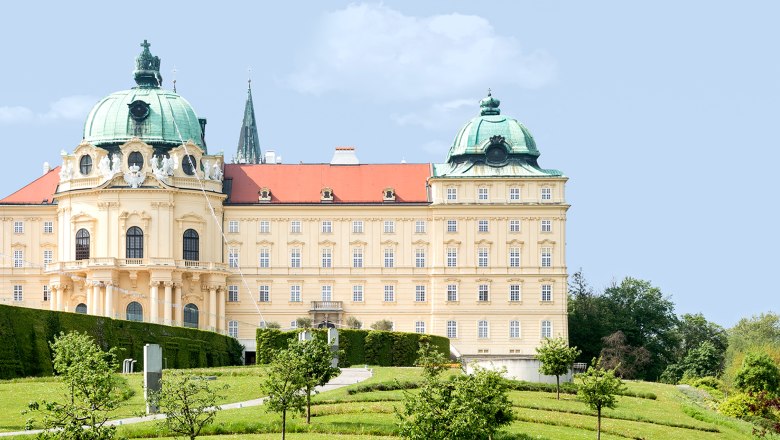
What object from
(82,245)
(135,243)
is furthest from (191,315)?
(82,245)

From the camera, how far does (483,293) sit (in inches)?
4422

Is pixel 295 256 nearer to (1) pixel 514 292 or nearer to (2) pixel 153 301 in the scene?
(2) pixel 153 301

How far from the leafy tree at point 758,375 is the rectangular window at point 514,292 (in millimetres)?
27656

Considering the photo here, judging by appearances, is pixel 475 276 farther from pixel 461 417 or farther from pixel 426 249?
pixel 461 417

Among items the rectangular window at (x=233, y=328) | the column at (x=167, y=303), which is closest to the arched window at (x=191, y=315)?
the column at (x=167, y=303)

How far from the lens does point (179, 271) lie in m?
109

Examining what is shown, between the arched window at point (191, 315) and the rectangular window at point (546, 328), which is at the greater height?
the arched window at point (191, 315)

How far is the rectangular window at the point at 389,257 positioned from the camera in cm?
11350

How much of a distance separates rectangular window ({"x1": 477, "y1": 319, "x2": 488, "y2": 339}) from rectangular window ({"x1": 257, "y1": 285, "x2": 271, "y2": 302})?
1497 centimetres

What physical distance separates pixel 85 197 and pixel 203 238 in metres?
8.58

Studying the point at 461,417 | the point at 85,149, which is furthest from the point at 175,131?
the point at 461,417

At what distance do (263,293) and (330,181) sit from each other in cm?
A: 979

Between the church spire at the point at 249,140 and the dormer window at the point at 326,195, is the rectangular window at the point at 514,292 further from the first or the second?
the church spire at the point at 249,140

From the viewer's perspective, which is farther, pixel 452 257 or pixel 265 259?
pixel 265 259
